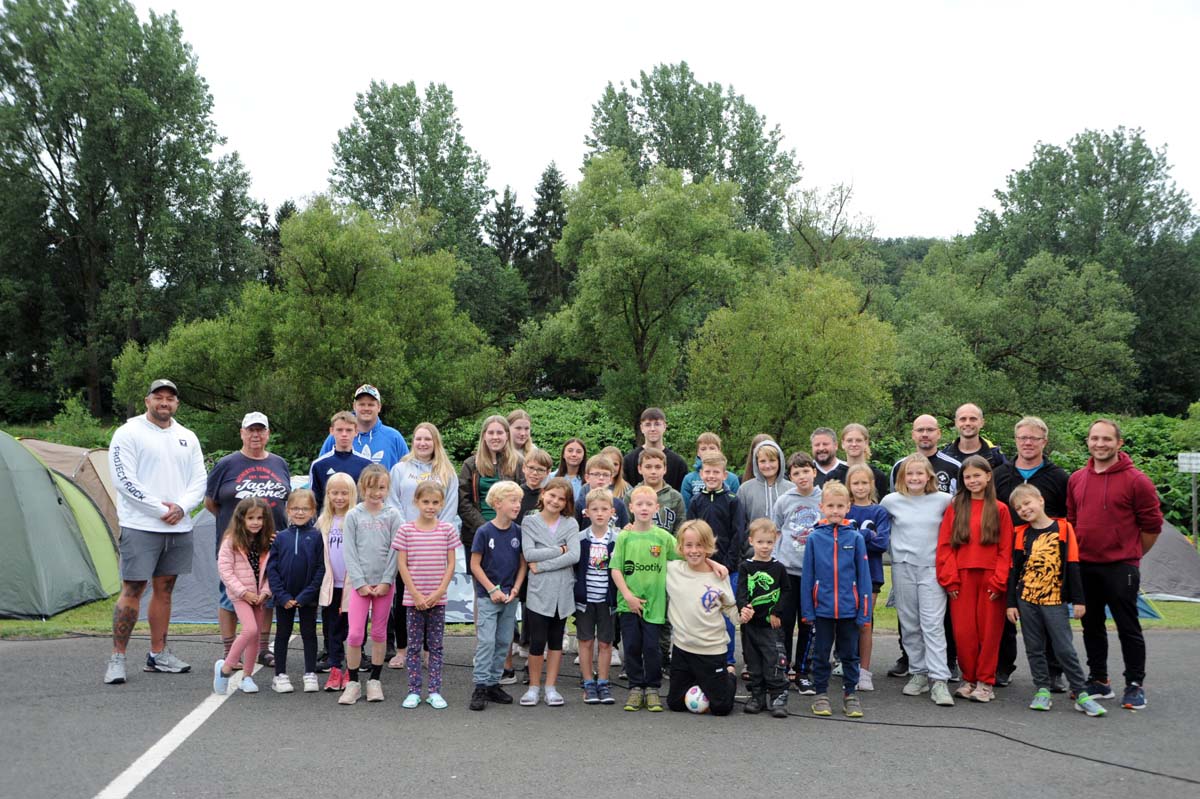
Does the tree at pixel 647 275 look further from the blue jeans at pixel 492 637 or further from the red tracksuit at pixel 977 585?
the blue jeans at pixel 492 637

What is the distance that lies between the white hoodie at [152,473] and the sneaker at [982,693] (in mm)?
5670

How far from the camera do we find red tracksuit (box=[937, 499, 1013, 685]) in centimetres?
614

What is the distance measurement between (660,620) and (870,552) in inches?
68.1

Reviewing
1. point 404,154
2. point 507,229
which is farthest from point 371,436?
point 507,229

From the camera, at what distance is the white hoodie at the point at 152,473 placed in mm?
6387

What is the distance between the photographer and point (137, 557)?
251 inches

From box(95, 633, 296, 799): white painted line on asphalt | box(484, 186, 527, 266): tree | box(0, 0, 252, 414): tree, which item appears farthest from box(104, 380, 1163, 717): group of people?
box(484, 186, 527, 266): tree

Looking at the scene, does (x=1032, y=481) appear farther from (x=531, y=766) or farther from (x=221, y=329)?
(x=221, y=329)

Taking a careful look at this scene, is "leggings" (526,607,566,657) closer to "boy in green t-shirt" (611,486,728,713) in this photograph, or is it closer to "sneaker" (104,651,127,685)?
"boy in green t-shirt" (611,486,728,713)

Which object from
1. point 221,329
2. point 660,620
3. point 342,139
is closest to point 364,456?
point 660,620

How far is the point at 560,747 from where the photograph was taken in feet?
16.3

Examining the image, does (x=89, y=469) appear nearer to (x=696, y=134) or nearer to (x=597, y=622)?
(x=597, y=622)

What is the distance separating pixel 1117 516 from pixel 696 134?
43.6m

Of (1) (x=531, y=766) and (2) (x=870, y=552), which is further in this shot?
(2) (x=870, y=552)
